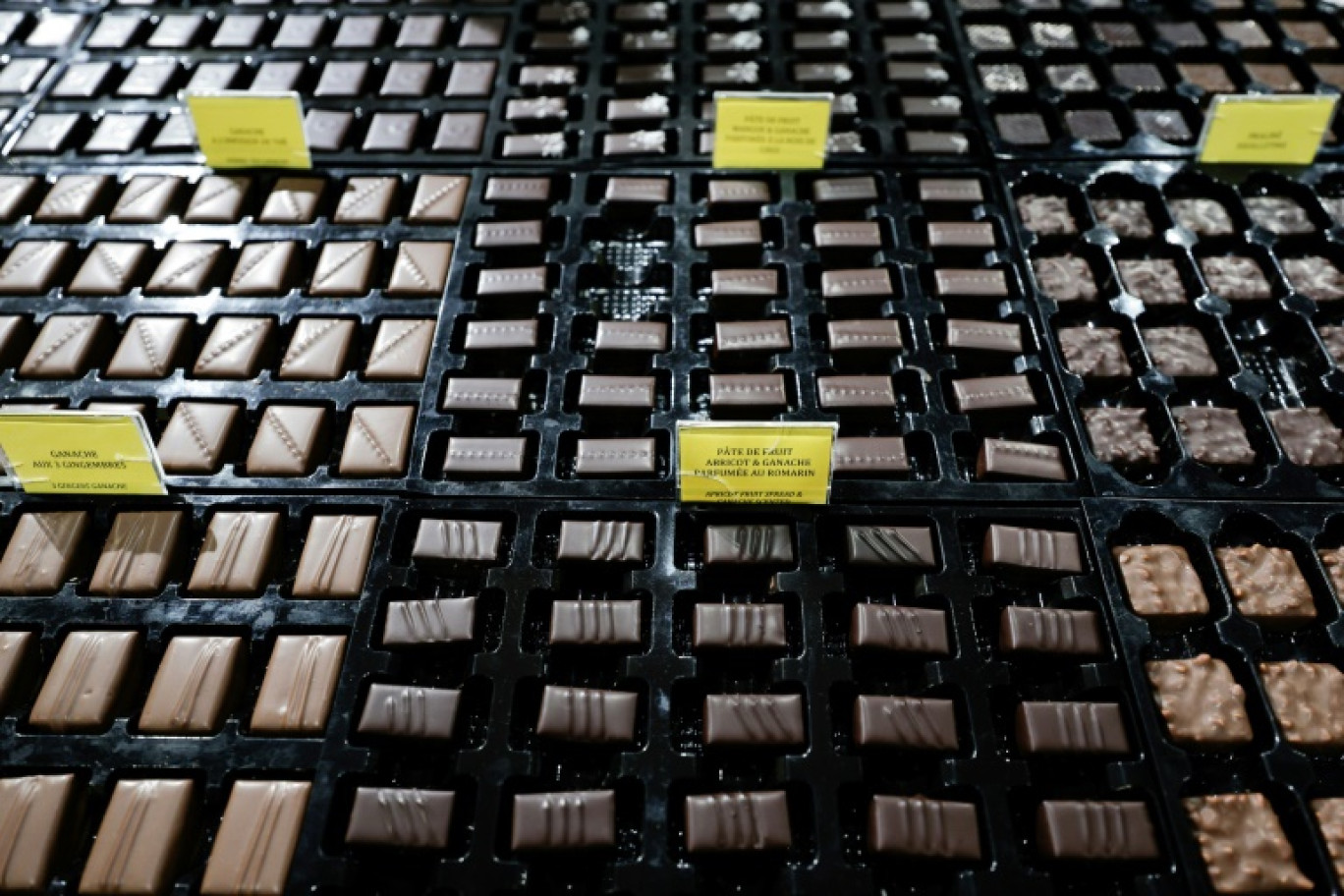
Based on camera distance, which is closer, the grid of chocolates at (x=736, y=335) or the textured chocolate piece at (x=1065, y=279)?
the grid of chocolates at (x=736, y=335)

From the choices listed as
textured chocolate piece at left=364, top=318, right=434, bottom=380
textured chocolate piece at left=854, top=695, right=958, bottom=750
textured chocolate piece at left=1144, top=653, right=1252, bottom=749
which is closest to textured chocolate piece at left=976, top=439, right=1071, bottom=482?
textured chocolate piece at left=1144, top=653, right=1252, bottom=749

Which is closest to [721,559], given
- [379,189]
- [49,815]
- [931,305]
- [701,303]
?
[701,303]

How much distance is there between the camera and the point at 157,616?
1869mm

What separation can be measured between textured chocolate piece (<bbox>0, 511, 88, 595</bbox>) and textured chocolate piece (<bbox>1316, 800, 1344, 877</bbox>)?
240 centimetres

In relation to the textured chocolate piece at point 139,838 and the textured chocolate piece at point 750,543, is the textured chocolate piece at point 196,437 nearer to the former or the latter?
the textured chocolate piece at point 139,838

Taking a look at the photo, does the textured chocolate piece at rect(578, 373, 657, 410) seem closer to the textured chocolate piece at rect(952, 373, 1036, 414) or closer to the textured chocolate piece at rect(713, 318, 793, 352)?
the textured chocolate piece at rect(713, 318, 793, 352)

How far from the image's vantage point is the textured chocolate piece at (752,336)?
227cm

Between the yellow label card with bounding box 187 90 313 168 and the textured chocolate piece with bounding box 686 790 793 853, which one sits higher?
the yellow label card with bounding box 187 90 313 168

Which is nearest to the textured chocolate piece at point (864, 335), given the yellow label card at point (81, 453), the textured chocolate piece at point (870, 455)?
the textured chocolate piece at point (870, 455)

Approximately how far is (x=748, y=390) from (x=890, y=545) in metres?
0.49

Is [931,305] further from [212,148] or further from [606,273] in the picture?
[212,148]

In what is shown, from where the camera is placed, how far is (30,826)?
63.4 inches

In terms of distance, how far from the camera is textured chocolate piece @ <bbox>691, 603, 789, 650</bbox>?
1.80 meters

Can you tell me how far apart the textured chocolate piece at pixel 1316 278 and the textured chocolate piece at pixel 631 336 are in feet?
5.33
